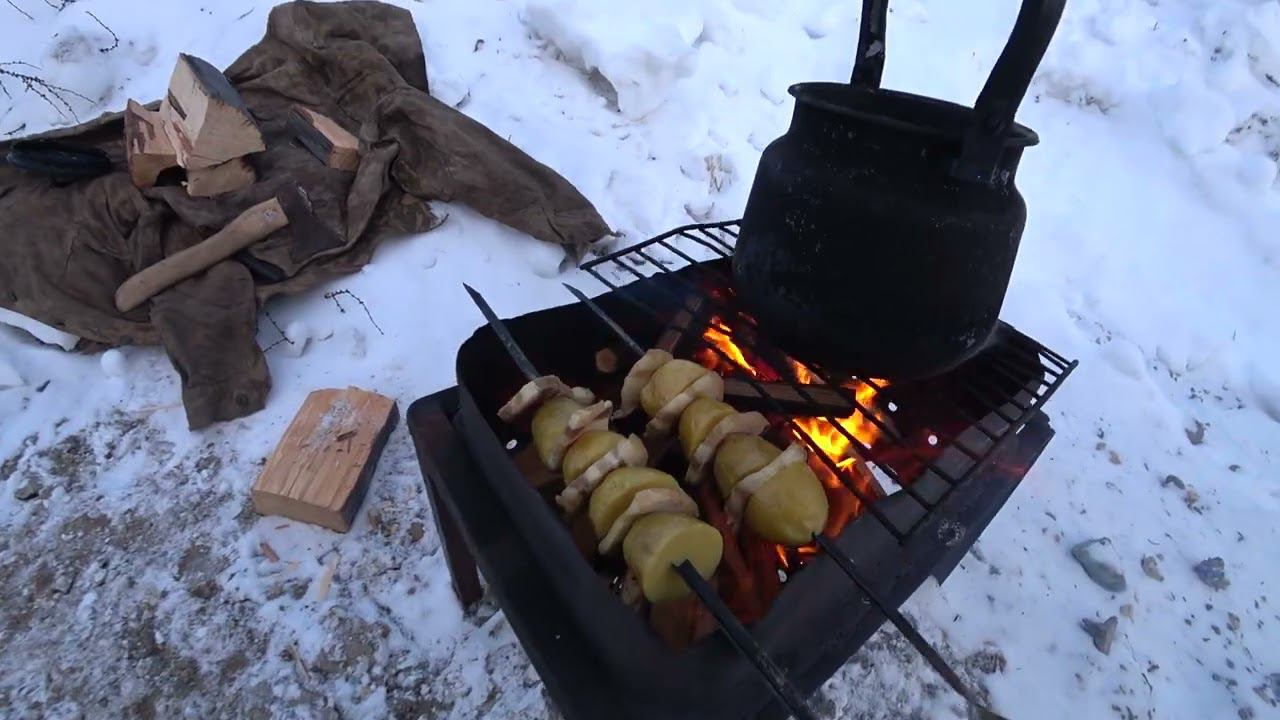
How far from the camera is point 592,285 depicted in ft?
11.8

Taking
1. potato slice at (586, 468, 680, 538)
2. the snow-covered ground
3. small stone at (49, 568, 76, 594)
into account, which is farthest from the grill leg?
small stone at (49, 568, 76, 594)

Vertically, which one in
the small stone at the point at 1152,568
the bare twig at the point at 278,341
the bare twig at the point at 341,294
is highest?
the small stone at the point at 1152,568

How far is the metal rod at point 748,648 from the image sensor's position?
3.36 feet

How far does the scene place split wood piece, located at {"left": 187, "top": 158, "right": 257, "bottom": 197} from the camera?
3.29 m

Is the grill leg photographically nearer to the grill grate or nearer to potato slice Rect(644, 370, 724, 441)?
potato slice Rect(644, 370, 724, 441)

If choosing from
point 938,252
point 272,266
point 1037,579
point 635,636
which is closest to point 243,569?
point 272,266

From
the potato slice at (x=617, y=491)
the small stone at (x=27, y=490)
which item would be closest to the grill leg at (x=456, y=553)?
the potato slice at (x=617, y=491)

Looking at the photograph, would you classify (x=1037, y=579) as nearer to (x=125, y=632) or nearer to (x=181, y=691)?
(x=181, y=691)

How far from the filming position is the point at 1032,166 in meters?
5.00

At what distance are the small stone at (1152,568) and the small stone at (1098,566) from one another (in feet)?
0.47

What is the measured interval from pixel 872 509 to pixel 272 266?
3.10 metres

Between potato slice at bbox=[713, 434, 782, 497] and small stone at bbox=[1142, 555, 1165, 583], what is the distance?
2.33 meters

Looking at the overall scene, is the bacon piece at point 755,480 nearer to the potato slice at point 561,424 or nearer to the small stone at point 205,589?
the potato slice at point 561,424

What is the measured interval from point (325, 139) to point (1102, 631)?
4.37 metres
